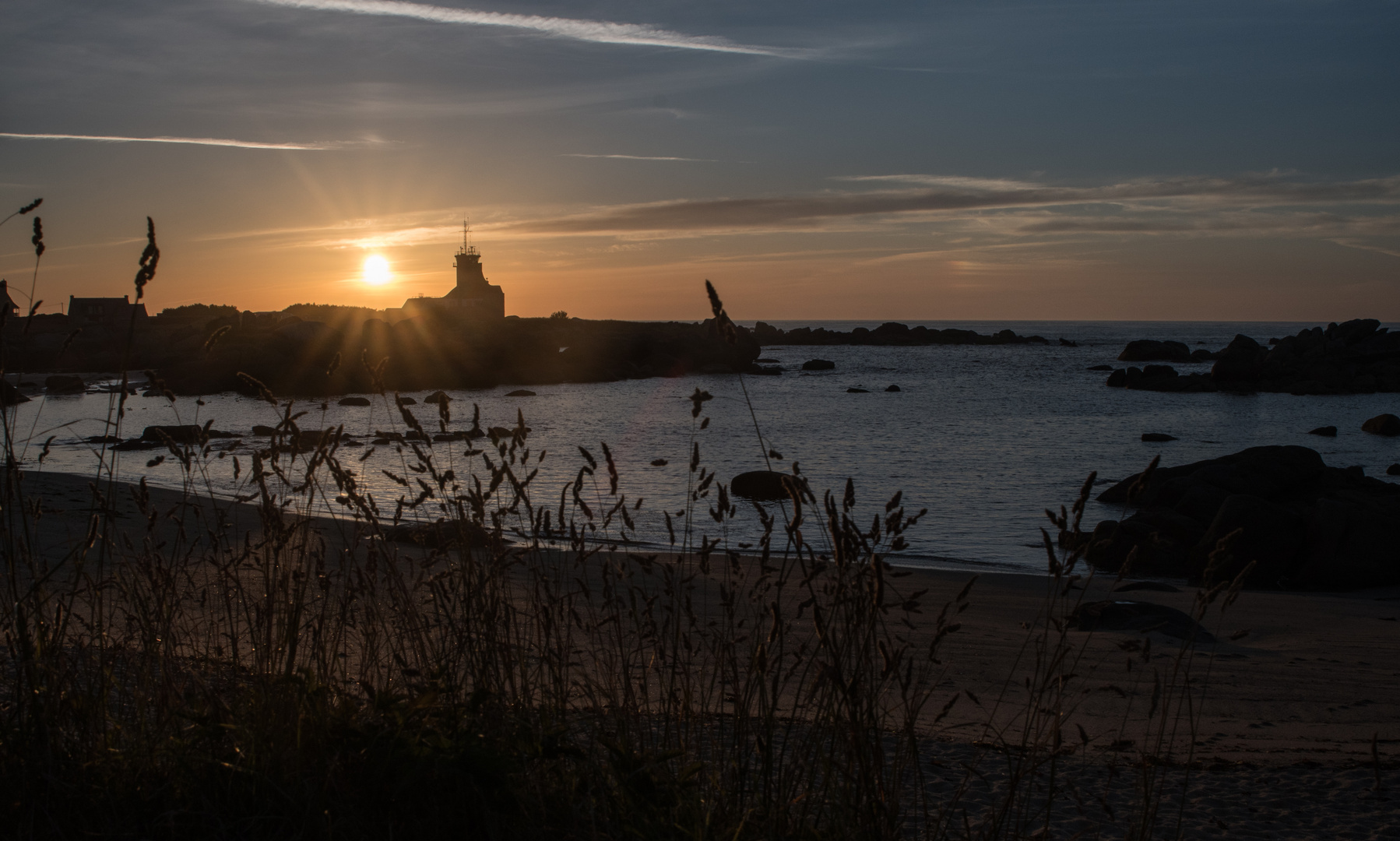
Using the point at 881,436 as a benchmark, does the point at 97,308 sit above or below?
above

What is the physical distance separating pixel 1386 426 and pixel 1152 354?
187ft

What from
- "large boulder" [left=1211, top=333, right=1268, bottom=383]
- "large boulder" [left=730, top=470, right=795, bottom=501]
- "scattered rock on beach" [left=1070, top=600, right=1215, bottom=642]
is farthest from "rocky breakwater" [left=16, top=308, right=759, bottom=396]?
"scattered rock on beach" [left=1070, top=600, right=1215, bottom=642]

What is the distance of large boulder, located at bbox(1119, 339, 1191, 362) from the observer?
80625 mm

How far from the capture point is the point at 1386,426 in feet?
93.9

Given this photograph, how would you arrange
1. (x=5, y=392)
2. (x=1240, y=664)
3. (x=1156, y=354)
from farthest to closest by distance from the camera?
(x=1156, y=354) → (x=1240, y=664) → (x=5, y=392)

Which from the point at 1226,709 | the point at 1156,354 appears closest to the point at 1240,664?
the point at 1226,709

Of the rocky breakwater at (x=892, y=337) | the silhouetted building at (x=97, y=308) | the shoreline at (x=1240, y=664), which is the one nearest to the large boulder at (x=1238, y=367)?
the shoreline at (x=1240, y=664)

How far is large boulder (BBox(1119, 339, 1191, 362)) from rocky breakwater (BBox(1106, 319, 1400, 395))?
79.1ft

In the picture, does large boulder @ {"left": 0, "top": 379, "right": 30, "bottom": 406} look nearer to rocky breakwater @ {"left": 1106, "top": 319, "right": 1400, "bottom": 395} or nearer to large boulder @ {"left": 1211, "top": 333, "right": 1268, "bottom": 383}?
rocky breakwater @ {"left": 1106, "top": 319, "right": 1400, "bottom": 395}

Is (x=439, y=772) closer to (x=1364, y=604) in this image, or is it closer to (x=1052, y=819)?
(x=1052, y=819)

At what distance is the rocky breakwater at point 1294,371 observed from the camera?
45844 mm

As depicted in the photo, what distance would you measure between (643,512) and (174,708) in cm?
1035

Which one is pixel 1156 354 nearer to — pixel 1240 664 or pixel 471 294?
pixel 471 294

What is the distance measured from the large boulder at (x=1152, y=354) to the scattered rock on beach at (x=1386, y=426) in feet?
177
